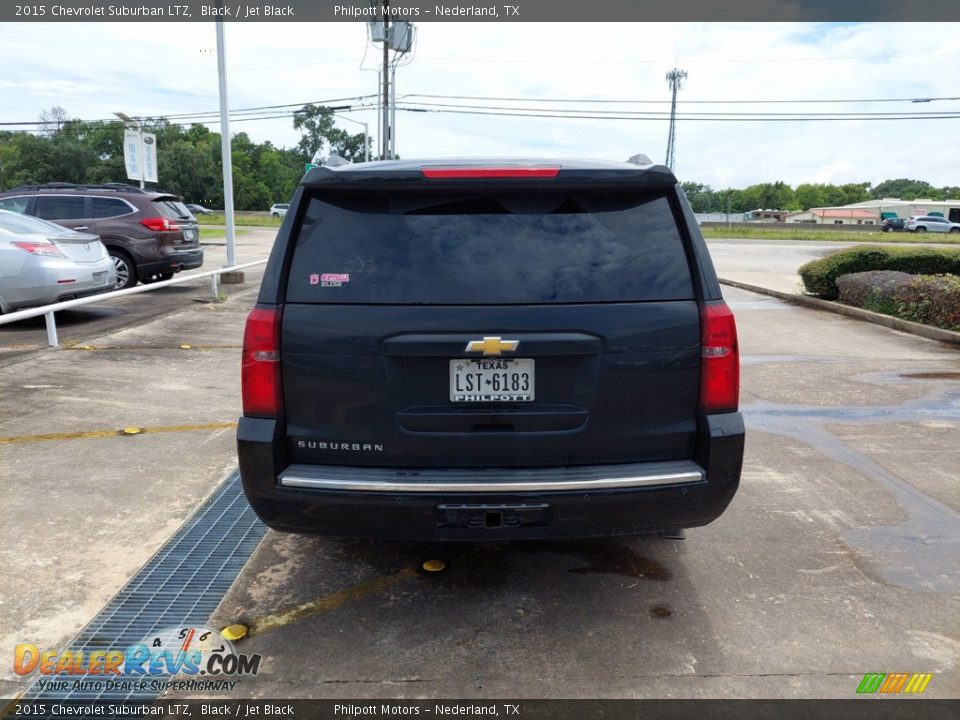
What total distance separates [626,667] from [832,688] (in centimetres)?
78

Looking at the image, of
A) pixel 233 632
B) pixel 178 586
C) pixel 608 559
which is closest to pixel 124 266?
pixel 178 586

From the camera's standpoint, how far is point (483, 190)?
301 cm

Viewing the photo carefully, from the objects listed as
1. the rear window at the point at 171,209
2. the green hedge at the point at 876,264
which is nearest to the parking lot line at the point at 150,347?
the rear window at the point at 171,209

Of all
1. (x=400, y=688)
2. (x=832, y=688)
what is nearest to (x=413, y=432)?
(x=400, y=688)

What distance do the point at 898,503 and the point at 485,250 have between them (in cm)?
341

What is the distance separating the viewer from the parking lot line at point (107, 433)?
547 centimetres

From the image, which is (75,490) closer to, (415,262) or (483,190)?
(415,262)

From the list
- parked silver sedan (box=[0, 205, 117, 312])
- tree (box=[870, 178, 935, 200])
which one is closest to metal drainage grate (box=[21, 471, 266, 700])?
parked silver sedan (box=[0, 205, 117, 312])

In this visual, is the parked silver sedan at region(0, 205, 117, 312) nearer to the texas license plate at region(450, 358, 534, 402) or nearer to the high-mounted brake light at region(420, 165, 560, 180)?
the high-mounted brake light at region(420, 165, 560, 180)

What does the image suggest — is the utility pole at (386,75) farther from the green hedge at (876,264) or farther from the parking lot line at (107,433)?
the parking lot line at (107,433)

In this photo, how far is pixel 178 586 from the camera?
11.6 ft

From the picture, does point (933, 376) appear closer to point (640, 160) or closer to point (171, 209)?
point (640, 160)

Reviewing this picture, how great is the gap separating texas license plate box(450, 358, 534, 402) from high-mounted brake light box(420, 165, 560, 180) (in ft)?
2.43

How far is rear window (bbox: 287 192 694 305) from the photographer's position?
2.95 meters
